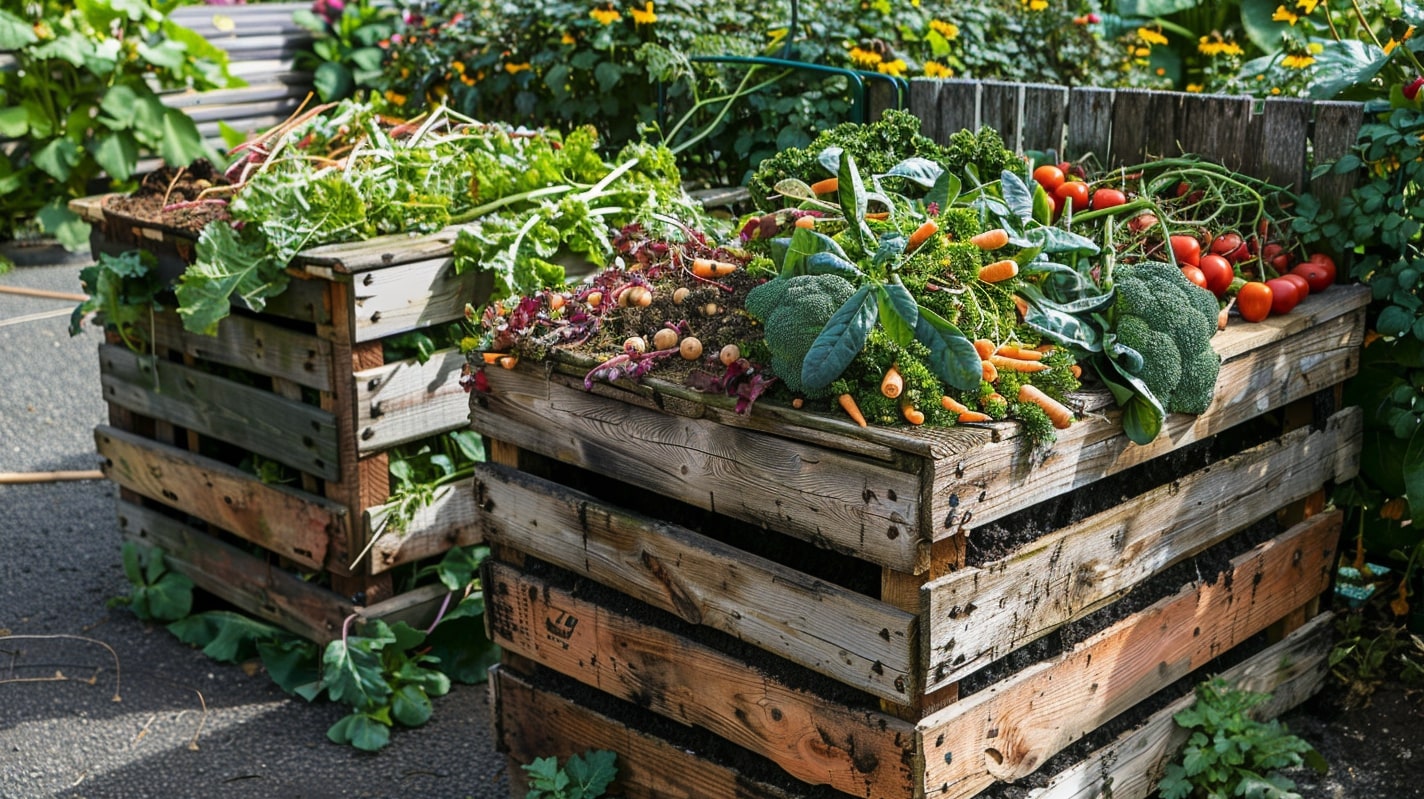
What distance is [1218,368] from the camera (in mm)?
2682

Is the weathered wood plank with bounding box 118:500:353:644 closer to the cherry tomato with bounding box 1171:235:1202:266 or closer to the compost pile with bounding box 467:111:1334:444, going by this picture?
the compost pile with bounding box 467:111:1334:444

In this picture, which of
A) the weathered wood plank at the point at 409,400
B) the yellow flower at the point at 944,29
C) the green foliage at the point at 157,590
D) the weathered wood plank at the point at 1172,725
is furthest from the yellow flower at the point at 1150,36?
the green foliage at the point at 157,590

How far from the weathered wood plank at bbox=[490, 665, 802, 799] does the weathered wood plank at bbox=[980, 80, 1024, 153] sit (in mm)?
1912

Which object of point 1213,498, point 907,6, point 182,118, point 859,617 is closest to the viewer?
point 859,617

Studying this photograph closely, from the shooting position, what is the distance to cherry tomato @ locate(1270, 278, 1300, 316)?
9.99 feet

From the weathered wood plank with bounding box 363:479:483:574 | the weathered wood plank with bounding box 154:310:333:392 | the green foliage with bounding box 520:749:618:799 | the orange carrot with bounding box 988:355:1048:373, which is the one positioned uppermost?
the orange carrot with bounding box 988:355:1048:373

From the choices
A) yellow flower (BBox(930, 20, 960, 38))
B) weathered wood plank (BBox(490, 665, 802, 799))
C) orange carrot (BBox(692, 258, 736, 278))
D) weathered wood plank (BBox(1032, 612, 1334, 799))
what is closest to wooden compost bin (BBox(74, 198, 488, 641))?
weathered wood plank (BBox(490, 665, 802, 799))

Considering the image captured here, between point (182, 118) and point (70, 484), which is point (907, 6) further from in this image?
point (182, 118)

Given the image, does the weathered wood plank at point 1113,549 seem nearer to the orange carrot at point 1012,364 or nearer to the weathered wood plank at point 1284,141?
the orange carrot at point 1012,364

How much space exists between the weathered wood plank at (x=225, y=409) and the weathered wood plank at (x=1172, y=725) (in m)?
2.08

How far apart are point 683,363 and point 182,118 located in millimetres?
7018

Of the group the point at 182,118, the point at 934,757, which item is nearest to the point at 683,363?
the point at 934,757

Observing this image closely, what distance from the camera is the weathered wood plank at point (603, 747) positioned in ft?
9.20

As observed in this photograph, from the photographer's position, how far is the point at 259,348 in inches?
147
